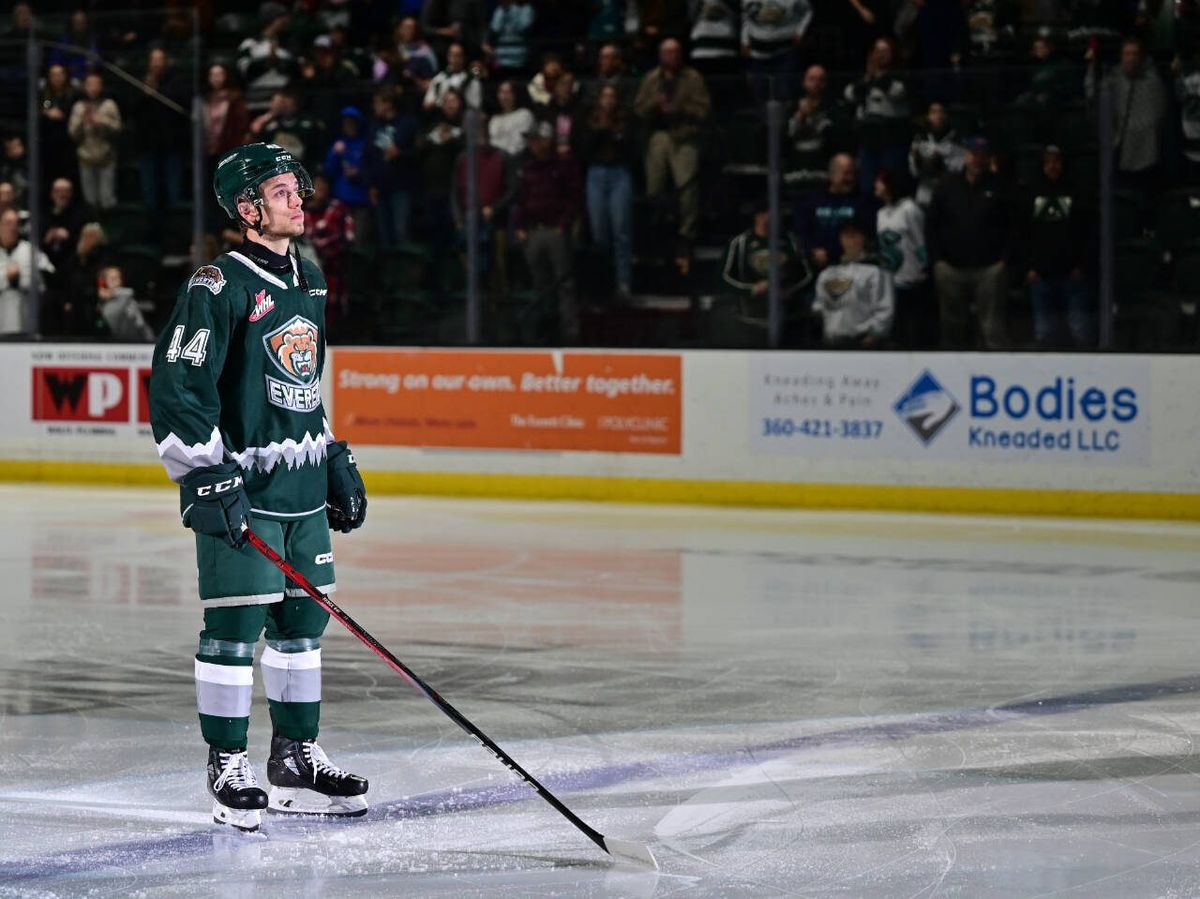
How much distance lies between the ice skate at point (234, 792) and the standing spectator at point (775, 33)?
33.3ft

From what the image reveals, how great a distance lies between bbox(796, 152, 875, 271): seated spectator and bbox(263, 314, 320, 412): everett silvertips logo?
27.2 ft

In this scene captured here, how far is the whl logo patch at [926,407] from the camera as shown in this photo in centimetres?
1262

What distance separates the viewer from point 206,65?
50.2 feet

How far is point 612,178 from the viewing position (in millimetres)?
13602

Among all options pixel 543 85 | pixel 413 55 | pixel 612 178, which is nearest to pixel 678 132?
pixel 612 178

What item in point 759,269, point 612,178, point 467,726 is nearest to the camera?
point 467,726

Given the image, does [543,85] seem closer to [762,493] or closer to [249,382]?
[762,493]

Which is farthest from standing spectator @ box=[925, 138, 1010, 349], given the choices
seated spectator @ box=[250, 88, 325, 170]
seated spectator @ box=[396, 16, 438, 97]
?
→ seated spectator @ box=[396, 16, 438, 97]

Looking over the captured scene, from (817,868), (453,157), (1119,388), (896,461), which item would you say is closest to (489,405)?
(453,157)

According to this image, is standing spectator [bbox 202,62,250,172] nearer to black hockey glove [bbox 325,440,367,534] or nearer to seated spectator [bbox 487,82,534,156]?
seated spectator [bbox 487,82,534,156]

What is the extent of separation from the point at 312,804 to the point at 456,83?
10.1m

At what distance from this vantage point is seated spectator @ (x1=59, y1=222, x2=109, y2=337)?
1505 cm

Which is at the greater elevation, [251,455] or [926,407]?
[251,455]

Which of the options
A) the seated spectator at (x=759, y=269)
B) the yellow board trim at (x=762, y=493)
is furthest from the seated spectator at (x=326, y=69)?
the seated spectator at (x=759, y=269)
